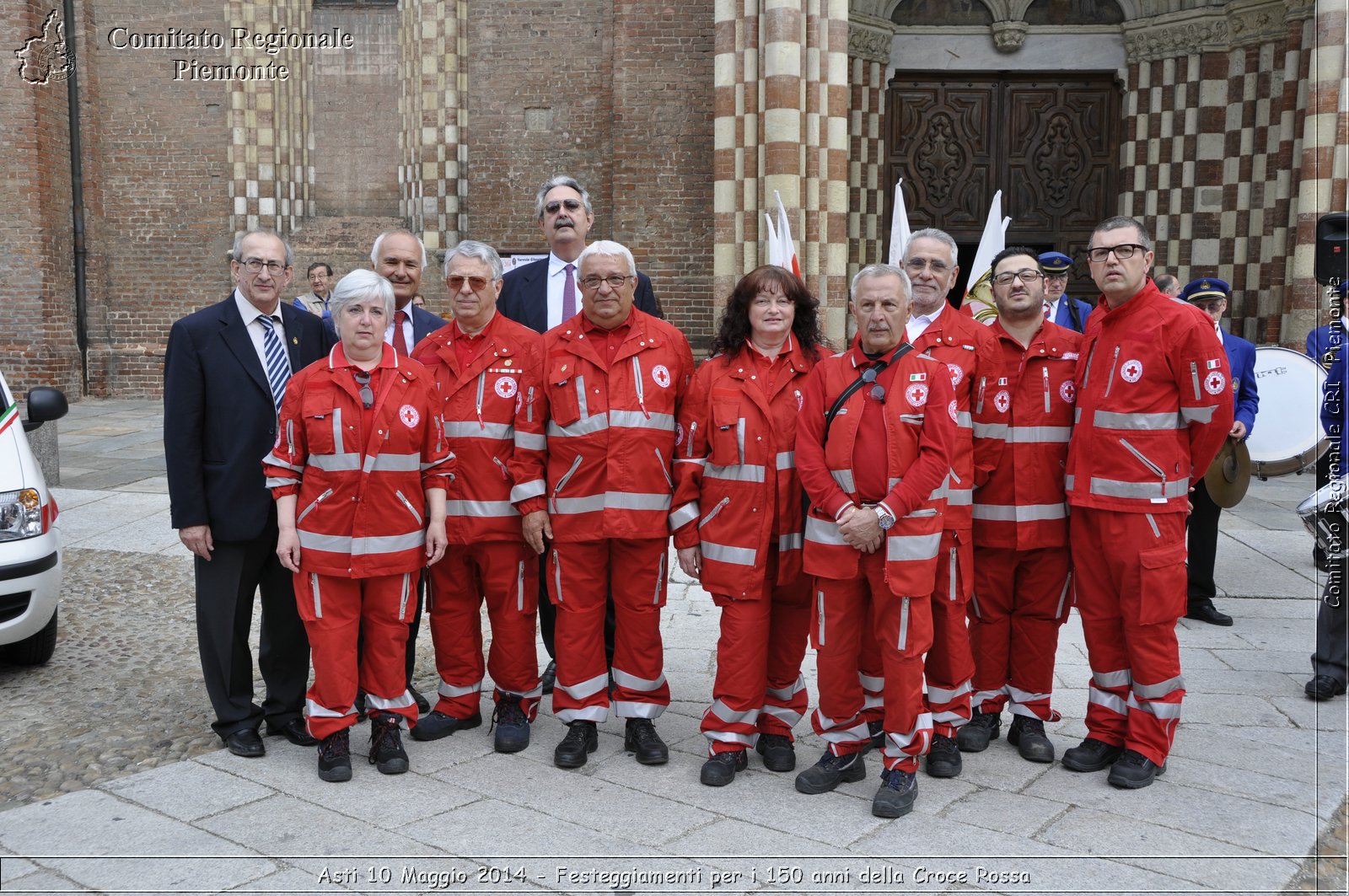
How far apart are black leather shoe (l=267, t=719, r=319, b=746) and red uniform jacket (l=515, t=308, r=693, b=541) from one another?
4.33 ft

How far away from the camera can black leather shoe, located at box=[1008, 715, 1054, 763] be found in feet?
14.6

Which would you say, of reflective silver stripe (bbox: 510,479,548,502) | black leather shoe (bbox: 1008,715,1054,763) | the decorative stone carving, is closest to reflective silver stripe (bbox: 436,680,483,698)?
reflective silver stripe (bbox: 510,479,548,502)

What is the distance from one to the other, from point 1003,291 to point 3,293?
14420 mm

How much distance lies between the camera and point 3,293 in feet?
47.8

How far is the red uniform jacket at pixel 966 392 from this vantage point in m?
4.17

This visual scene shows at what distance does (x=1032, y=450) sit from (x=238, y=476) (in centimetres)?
320

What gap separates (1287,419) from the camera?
7.71 meters

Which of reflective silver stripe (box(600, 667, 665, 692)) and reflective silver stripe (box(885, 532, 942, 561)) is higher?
reflective silver stripe (box(885, 532, 942, 561))

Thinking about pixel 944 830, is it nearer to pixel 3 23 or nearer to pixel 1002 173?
pixel 1002 173

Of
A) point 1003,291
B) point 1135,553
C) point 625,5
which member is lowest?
point 1135,553

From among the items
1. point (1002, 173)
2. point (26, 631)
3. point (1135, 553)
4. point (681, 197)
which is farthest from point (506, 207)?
point (1135, 553)

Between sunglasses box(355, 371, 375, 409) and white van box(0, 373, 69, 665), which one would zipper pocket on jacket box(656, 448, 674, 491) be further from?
white van box(0, 373, 69, 665)

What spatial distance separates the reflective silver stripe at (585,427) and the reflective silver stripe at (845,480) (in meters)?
0.92

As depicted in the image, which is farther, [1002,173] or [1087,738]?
[1002,173]
